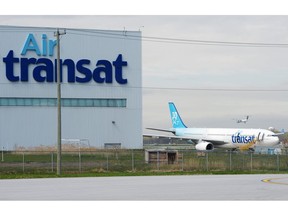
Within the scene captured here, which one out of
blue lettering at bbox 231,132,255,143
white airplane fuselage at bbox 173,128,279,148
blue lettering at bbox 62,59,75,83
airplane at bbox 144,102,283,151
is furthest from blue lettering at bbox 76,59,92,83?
blue lettering at bbox 231,132,255,143

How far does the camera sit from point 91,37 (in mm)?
70688

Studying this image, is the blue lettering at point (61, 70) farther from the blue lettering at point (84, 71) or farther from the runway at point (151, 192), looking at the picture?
the runway at point (151, 192)

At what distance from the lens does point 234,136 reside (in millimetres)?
71438

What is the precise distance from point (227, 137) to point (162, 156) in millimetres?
26377

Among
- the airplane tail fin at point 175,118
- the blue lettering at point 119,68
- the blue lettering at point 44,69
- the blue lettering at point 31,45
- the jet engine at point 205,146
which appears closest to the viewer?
the blue lettering at point 31,45

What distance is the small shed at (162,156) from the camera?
47406 millimetres

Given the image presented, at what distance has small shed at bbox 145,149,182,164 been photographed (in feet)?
156

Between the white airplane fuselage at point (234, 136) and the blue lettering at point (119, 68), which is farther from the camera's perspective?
the blue lettering at point (119, 68)

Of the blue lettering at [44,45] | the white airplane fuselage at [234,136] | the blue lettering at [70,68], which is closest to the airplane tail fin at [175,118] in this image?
the white airplane fuselage at [234,136]

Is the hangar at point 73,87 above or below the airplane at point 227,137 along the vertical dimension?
above

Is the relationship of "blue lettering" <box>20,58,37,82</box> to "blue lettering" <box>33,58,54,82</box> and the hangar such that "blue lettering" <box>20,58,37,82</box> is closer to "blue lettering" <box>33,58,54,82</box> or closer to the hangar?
the hangar

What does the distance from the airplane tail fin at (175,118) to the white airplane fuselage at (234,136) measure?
3.69 m

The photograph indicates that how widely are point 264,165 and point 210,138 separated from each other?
29.2m

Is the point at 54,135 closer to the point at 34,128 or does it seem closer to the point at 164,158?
the point at 34,128
